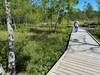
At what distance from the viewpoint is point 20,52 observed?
39.2 feet

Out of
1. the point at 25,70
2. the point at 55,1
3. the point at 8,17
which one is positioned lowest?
the point at 25,70

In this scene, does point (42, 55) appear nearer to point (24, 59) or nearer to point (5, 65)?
point (24, 59)

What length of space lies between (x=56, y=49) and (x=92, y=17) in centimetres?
4696

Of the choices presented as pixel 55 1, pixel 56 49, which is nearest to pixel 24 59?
pixel 56 49

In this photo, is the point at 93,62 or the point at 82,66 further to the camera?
the point at 93,62

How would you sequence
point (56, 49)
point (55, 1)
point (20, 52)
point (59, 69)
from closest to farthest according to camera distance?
point (59, 69), point (20, 52), point (56, 49), point (55, 1)

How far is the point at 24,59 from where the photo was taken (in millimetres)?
11117

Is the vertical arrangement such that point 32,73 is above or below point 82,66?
below

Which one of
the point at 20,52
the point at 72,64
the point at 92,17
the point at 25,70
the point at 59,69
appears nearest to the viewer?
the point at 59,69

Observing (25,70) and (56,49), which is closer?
(25,70)

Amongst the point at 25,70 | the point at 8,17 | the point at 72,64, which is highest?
the point at 8,17

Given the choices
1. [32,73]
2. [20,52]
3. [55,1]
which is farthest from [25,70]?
[55,1]

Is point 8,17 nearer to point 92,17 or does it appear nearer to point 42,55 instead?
point 42,55

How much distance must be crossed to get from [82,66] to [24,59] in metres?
4.97
